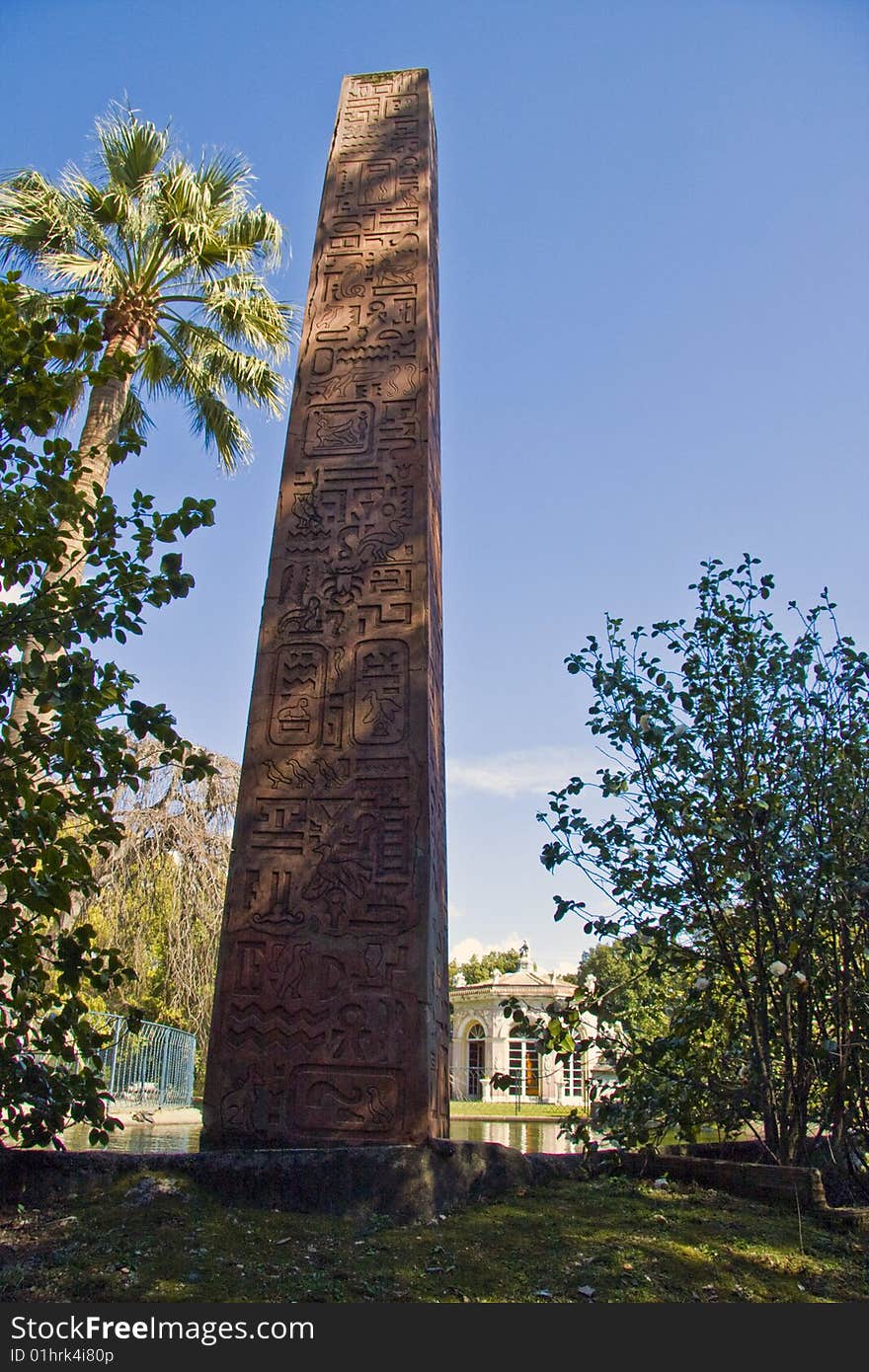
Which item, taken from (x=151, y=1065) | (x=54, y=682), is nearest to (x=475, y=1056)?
(x=151, y=1065)

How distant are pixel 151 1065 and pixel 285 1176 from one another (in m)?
9.60

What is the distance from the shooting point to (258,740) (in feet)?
14.4

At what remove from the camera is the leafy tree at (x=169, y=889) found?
1180 centimetres

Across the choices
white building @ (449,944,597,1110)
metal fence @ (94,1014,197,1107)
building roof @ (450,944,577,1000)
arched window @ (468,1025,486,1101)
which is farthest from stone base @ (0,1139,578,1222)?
arched window @ (468,1025,486,1101)

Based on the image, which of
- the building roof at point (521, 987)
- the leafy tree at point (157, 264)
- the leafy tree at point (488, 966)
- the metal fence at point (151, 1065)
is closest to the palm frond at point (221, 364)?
the leafy tree at point (157, 264)

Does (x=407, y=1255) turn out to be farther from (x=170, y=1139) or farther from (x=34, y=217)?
(x=34, y=217)

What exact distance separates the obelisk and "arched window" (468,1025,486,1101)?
90.7ft

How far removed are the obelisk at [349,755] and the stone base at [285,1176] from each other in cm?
19

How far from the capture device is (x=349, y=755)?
169 inches

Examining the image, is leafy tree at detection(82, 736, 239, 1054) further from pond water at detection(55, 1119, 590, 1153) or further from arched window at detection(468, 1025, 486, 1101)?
arched window at detection(468, 1025, 486, 1101)

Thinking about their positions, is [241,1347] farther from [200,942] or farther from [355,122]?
[200,942]

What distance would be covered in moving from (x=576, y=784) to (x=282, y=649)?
1.45 m

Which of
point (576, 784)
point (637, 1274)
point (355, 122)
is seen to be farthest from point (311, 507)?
point (637, 1274)

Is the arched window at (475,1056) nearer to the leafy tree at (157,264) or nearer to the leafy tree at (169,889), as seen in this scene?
the leafy tree at (169,889)
